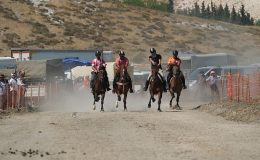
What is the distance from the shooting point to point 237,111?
22938 millimetres

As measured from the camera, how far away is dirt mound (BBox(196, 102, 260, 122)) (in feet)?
68.9

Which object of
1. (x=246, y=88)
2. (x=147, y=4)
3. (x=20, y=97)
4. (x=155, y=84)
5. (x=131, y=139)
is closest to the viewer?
(x=131, y=139)

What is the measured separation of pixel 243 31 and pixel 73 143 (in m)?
105

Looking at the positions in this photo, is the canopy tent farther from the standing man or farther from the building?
the standing man

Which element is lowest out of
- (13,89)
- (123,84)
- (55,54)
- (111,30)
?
(13,89)

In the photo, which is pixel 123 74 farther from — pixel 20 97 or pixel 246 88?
pixel 20 97

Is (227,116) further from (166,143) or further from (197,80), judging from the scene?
(197,80)

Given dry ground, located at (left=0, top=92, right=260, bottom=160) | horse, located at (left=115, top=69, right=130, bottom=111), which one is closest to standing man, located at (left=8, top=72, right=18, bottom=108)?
horse, located at (left=115, top=69, right=130, bottom=111)

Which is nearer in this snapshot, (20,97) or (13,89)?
(13,89)

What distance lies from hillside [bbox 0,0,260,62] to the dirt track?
63.8m

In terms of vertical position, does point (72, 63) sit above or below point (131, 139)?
above

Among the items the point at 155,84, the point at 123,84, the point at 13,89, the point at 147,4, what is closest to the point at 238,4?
the point at 147,4

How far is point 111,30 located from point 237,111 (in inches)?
3133

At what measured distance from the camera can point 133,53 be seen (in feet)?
299
